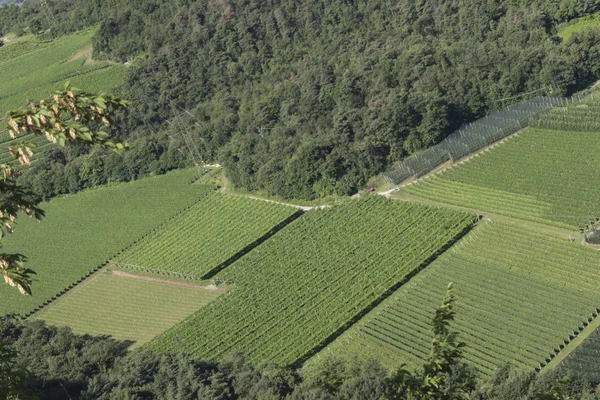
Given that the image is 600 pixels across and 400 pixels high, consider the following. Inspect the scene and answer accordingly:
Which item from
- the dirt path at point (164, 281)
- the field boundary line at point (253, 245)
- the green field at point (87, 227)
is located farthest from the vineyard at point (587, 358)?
the green field at point (87, 227)

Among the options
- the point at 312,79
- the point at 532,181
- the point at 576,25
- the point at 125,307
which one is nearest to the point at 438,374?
the point at 532,181

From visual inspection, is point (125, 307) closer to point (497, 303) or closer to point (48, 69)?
point (497, 303)

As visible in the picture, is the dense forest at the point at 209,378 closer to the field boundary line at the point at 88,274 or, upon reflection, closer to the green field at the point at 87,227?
the field boundary line at the point at 88,274

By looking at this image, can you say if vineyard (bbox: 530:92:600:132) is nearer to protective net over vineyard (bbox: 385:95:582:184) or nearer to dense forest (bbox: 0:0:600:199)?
protective net over vineyard (bbox: 385:95:582:184)

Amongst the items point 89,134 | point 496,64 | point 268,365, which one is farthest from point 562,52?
point 89,134

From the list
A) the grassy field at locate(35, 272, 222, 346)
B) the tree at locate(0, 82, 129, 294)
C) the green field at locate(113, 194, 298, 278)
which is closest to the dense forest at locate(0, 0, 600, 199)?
the green field at locate(113, 194, 298, 278)

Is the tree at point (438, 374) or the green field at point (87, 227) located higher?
the tree at point (438, 374)
